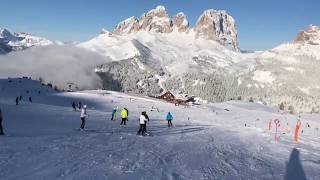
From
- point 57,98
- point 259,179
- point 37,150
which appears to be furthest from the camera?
point 57,98

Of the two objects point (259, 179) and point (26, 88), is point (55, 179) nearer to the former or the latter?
point (259, 179)

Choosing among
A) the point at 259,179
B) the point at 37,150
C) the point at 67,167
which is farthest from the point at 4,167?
the point at 259,179

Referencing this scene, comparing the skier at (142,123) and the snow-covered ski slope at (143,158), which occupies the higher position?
the skier at (142,123)

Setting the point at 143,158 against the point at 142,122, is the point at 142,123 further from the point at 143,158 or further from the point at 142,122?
the point at 143,158

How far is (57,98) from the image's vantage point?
296 ft

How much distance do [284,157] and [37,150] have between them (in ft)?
47.9

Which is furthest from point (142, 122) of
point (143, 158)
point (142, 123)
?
point (143, 158)

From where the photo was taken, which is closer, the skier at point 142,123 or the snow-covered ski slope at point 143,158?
the snow-covered ski slope at point 143,158

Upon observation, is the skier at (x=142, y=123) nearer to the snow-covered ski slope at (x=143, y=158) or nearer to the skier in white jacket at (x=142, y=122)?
the skier in white jacket at (x=142, y=122)

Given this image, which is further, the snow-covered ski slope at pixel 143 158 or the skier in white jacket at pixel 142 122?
the skier in white jacket at pixel 142 122

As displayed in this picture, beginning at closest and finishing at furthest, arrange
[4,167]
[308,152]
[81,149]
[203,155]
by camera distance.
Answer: [4,167]
[81,149]
[203,155]
[308,152]

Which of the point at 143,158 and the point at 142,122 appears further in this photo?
the point at 142,122

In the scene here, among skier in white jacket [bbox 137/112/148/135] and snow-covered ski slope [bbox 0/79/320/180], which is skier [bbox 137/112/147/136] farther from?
snow-covered ski slope [bbox 0/79/320/180]

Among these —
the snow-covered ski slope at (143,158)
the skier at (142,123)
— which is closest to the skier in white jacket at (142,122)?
the skier at (142,123)
